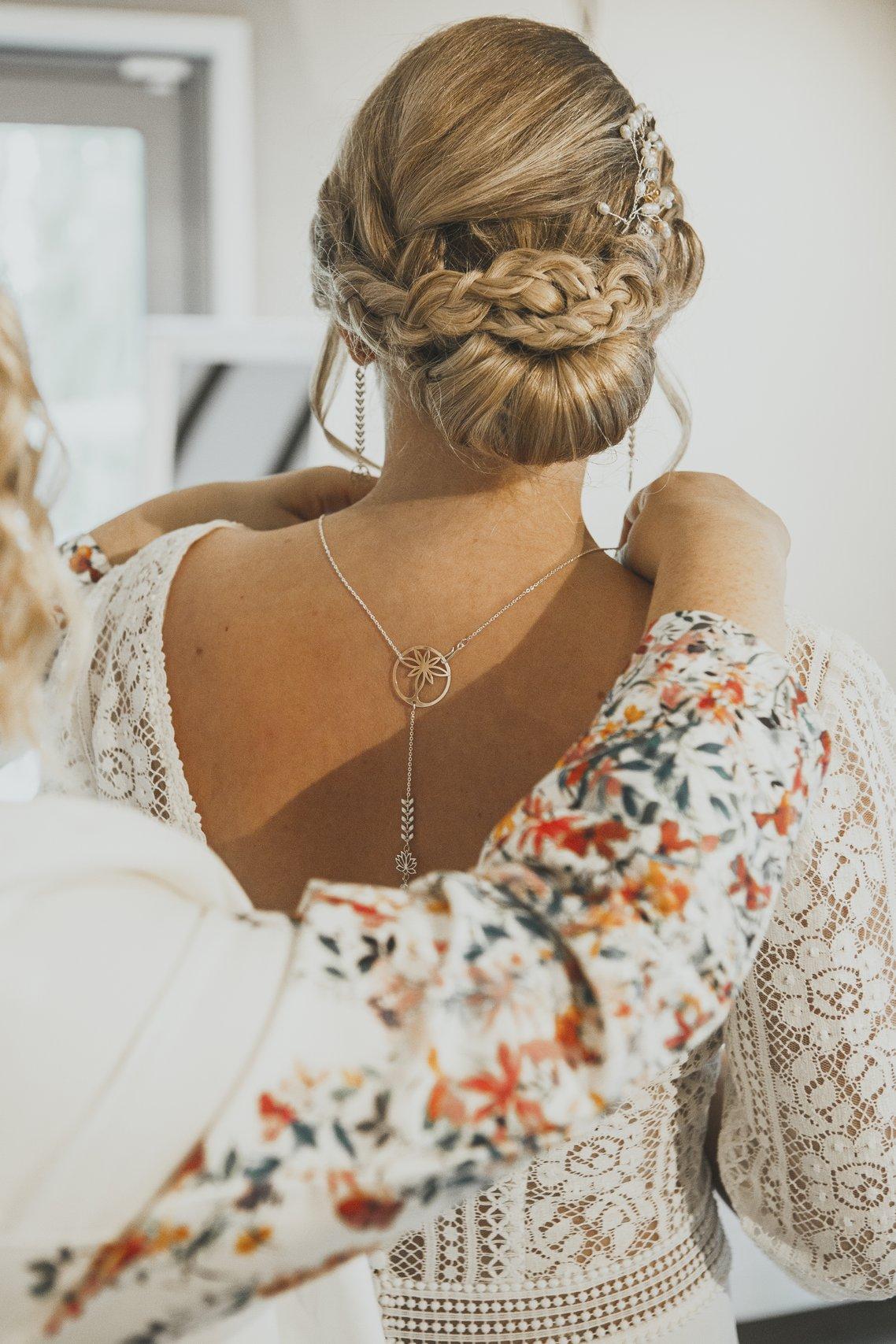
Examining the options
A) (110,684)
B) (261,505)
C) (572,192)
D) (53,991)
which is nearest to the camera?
(53,991)

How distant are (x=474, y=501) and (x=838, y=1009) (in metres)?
0.42

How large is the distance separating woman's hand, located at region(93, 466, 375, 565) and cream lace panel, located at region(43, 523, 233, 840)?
14 centimetres

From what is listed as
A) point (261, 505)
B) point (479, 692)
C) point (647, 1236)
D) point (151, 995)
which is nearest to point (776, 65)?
point (261, 505)

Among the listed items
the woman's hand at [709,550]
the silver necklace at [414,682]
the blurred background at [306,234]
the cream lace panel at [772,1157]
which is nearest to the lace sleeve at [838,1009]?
the cream lace panel at [772,1157]

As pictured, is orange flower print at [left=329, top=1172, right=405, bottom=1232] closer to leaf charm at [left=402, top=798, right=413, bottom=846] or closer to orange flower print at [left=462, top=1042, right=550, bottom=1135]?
orange flower print at [left=462, top=1042, right=550, bottom=1135]

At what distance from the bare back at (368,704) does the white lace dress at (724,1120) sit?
0.04 meters

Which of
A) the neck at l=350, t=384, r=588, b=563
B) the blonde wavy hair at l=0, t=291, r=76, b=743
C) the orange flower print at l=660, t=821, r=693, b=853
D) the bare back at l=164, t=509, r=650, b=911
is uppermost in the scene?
the blonde wavy hair at l=0, t=291, r=76, b=743

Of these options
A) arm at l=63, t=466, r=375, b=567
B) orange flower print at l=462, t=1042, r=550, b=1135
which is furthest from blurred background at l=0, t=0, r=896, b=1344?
orange flower print at l=462, t=1042, r=550, b=1135

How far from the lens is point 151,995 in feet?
1.20

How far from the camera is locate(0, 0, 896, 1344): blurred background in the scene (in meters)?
2.09

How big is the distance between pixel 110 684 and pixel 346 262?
13.3 inches

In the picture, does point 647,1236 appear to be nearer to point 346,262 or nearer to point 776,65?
point 346,262

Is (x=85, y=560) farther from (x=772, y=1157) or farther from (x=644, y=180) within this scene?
(x=772, y=1157)

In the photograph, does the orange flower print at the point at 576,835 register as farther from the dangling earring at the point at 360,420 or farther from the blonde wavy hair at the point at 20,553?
the dangling earring at the point at 360,420
